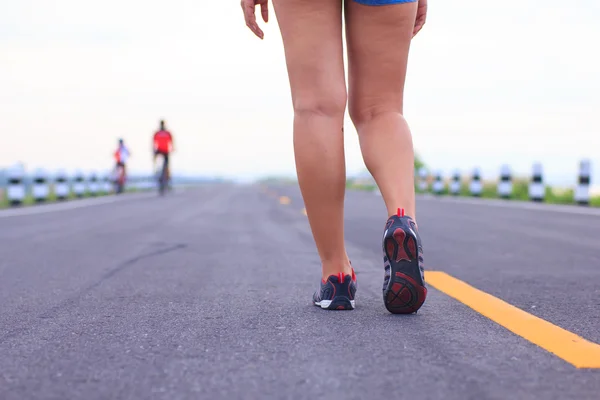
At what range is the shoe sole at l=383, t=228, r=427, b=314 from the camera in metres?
2.46

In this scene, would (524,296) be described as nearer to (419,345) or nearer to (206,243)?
(419,345)

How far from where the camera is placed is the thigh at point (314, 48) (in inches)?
108

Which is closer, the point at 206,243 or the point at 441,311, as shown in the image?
the point at 441,311

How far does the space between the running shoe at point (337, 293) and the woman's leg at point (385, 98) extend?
25 cm

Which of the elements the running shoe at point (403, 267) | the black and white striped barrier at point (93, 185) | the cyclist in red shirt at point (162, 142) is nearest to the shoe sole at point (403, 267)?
the running shoe at point (403, 267)

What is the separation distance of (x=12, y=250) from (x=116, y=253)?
88 cm

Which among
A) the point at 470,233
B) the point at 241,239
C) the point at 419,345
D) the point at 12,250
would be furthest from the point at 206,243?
the point at 419,345

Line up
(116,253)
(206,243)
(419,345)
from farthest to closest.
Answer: (206,243)
(116,253)
(419,345)

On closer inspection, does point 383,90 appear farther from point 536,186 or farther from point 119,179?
point 119,179

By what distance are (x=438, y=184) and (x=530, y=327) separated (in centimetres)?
1997

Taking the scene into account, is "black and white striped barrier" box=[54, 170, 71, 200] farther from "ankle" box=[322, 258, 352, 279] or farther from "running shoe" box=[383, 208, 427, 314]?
"running shoe" box=[383, 208, 427, 314]

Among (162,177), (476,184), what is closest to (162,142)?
(162,177)

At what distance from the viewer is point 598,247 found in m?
5.21

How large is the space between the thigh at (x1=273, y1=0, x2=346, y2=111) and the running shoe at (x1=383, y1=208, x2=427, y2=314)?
0.64 m
